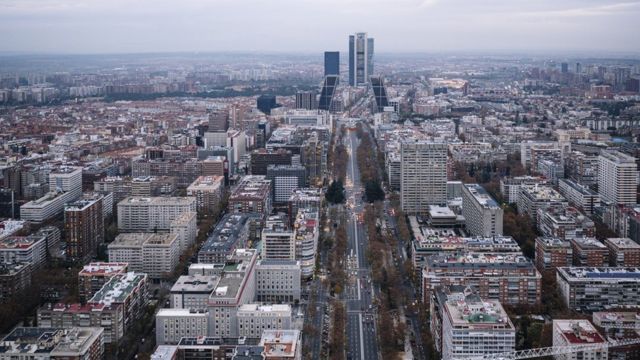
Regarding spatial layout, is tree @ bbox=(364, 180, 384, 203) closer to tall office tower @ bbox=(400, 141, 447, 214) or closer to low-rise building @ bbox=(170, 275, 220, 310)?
tall office tower @ bbox=(400, 141, 447, 214)

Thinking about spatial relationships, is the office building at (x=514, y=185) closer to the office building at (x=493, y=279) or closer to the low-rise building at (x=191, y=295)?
the office building at (x=493, y=279)

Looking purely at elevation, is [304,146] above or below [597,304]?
above

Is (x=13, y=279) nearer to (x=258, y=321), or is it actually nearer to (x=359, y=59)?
(x=258, y=321)

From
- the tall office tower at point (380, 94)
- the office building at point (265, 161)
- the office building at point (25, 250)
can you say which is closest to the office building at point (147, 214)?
the office building at point (25, 250)

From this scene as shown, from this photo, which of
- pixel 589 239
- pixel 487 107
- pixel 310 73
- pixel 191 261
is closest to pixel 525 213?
pixel 589 239

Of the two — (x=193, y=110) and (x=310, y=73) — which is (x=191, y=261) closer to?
(x=193, y=110)

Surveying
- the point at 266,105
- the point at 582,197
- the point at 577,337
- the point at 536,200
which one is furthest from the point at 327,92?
the point at 577,337
